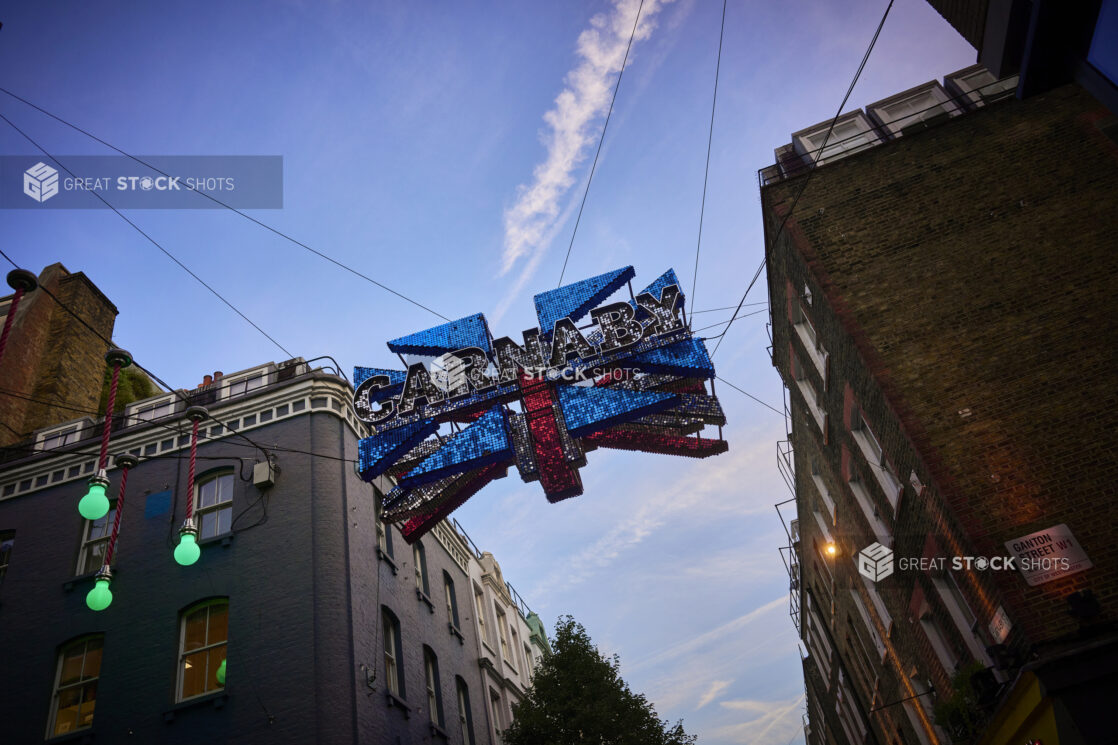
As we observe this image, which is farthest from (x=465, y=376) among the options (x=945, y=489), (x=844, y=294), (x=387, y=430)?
(x=945, y=489)

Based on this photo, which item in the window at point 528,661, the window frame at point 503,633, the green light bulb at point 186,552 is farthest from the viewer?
the window at point 528,661

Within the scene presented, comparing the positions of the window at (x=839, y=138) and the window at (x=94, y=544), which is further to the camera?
the window at (x=94, y=544)

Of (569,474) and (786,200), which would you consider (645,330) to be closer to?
(569,474)

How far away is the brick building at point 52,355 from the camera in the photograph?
21688 millimetres

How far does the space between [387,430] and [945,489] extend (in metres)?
9.66

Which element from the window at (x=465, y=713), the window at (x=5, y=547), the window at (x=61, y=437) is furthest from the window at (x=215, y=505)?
the window at (x=465, y=713)

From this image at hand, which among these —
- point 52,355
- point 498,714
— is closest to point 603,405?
point 498,714

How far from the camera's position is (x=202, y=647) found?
15469 millimetres

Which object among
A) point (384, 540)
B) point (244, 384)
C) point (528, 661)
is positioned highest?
point (244, 384)

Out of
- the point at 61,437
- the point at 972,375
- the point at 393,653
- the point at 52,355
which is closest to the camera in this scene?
the point at 972,375

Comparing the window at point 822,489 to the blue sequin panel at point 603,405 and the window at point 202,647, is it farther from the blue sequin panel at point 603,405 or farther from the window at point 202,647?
the window at point 202,647

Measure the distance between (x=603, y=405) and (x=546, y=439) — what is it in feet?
4.37

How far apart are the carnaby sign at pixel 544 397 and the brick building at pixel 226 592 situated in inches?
130

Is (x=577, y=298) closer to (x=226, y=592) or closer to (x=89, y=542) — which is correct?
(x=226, y=592)
